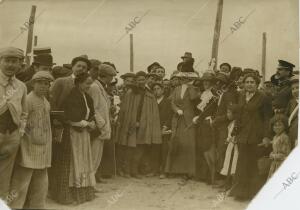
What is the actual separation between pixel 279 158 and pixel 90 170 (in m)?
1.07

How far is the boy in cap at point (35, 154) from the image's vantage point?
288 cm

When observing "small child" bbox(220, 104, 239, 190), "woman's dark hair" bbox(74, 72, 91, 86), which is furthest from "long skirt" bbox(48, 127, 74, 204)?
"small child" bbox(220, 104, 239, 190)

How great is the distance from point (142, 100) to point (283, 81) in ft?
2.65

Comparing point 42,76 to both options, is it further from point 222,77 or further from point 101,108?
point 222,77

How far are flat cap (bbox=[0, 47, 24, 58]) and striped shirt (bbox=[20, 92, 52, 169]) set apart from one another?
0.23 metres

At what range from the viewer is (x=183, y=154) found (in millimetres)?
2879

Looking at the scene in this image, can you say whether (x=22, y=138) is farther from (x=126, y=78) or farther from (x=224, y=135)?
(x=224, y=135)

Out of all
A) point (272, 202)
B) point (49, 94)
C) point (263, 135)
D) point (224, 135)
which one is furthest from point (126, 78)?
point (272, 202)

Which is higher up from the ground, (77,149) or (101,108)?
(101,108)

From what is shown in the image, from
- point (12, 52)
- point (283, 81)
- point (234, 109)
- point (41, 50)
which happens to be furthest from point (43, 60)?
point (283, 81)

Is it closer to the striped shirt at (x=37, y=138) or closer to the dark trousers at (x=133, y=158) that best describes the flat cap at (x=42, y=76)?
the striped shirt at (x=37, y=138)

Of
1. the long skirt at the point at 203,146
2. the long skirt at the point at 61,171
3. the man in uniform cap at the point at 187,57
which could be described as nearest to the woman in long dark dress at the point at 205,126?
the long skirt at the point at 203,146

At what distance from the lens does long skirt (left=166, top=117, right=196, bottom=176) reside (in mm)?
2875

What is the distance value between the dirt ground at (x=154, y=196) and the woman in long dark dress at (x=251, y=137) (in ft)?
0.35
